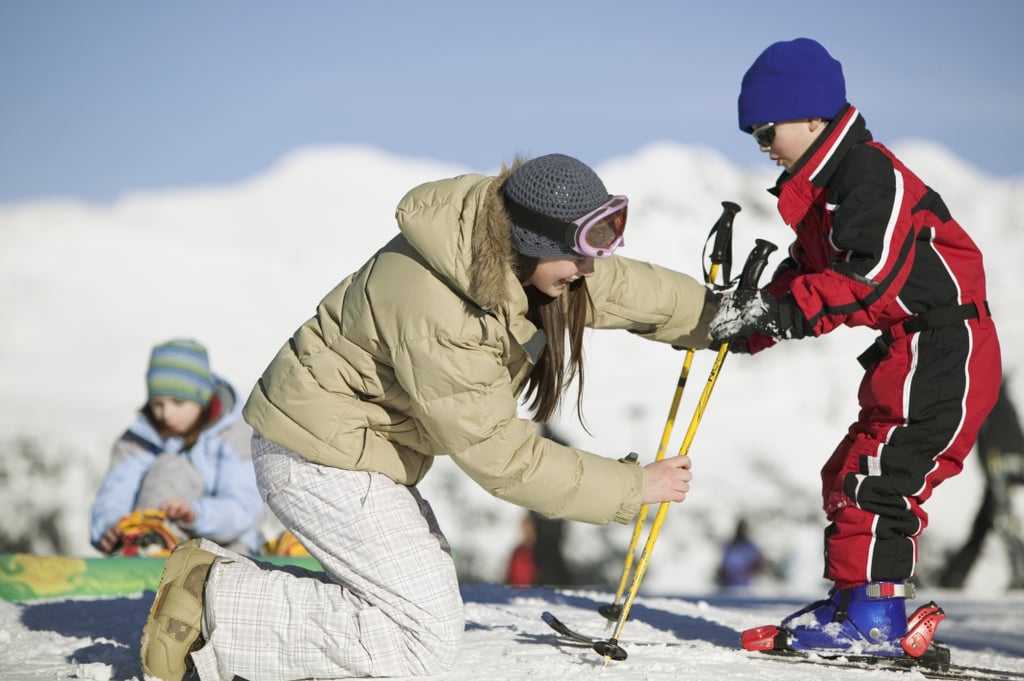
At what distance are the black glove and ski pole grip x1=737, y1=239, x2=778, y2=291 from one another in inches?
1.1

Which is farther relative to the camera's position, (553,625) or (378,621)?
(553,625)

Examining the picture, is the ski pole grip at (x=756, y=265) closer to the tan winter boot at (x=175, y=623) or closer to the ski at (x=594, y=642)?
the ski at (x=594, y=642)

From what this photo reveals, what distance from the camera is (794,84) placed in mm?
2984

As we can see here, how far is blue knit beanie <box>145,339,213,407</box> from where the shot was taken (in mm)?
4949

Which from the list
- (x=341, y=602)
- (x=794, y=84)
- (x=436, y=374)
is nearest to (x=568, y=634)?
(x=341, y=602)

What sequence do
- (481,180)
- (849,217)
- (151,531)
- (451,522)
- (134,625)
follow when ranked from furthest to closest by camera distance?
(451,522)
(151,531)
(134,625)
(849,217)
(481,180)

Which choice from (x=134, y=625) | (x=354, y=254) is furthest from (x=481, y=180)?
(x=354, y=254)

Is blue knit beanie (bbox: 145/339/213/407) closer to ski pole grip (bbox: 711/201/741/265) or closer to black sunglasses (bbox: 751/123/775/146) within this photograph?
ski pole grip (bbox: 711/201/741/265)

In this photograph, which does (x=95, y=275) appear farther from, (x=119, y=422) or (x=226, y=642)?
(x=226, y=642)

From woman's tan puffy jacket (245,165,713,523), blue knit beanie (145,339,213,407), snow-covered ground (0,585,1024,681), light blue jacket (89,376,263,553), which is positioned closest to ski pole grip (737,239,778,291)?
woman's tan puffy jacket (245,165,713,523)

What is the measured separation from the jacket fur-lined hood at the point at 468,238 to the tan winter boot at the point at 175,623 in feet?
3.49

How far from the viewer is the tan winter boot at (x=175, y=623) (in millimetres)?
2668

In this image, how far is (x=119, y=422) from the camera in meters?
9.99

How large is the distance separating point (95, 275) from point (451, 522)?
7862 mm
